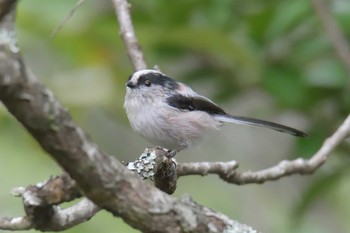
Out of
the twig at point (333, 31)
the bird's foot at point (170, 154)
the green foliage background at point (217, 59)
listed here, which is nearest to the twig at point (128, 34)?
the green foliage background at point (217, 59)

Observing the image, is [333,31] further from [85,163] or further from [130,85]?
[85,163]

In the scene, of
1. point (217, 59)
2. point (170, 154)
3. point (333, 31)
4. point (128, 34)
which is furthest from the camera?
point (217, 59)

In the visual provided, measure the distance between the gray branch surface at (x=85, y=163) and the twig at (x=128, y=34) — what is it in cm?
146

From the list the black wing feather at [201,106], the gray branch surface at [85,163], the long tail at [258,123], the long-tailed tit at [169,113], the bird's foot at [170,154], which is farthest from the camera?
the black wing feather at [201,106]

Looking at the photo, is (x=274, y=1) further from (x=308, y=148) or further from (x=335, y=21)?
(x=308, y=148)

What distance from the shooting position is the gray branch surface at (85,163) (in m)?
1.18

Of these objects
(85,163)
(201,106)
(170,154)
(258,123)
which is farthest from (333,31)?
(85,163)

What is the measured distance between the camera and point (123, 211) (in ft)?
4.65

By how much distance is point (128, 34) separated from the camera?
2.99 meters

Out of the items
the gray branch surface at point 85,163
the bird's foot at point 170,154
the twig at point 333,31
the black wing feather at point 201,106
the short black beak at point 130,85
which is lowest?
the gray branch surface at point 85,163

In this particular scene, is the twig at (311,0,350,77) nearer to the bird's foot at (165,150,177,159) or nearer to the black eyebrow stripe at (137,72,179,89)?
the black eyebrow stripe at (137,72,179,89)

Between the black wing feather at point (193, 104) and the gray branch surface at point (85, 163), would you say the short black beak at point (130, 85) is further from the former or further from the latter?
the gray branch surface at point (85, 163)

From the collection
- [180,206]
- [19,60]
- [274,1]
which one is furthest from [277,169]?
[19,60]

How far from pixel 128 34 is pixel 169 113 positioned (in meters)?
0.43
